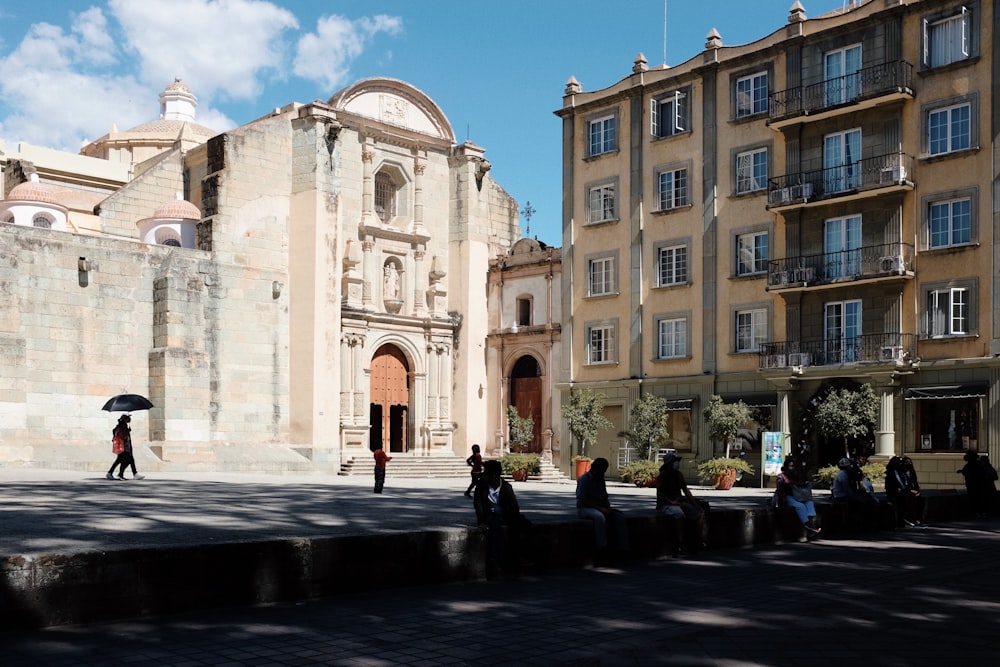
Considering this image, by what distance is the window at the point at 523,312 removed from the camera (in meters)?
45.8

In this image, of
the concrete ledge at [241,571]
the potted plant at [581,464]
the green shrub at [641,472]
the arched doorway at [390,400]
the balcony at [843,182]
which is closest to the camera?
the concrete ledge at [241,571]

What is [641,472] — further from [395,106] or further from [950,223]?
[395,106]

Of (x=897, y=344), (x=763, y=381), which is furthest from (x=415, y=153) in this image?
(x=897, y=344)

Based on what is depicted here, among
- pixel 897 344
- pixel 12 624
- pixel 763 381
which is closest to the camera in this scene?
pixel 12 624

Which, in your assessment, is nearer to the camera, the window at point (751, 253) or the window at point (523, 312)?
the window at point (751, 253)

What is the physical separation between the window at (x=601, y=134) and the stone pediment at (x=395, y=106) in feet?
28.0

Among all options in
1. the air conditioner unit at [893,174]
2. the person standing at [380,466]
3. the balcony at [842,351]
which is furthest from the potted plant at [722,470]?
the person standing at [380,466]

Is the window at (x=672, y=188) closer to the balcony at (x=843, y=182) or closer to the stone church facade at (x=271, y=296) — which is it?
the balcony at (x=843, y=182)

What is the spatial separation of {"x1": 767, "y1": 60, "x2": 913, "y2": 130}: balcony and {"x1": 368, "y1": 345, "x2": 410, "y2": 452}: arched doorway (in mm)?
18051

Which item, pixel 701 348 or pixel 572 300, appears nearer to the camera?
pixel 701 348

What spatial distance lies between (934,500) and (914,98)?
49.1 ft

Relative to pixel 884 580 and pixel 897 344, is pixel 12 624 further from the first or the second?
pixel 897 344

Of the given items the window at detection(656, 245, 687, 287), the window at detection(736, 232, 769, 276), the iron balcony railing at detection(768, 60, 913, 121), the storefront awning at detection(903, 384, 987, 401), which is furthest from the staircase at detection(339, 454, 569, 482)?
the iron balcony railing at detection(768, 60, 913, 121)

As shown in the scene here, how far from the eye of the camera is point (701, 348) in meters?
37.0
